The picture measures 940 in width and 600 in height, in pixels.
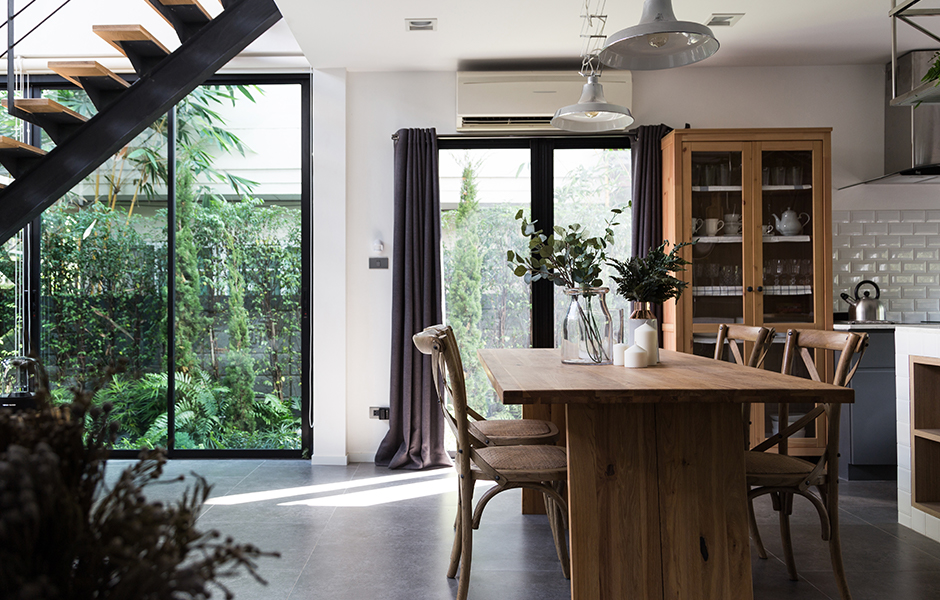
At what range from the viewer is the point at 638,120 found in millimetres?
4465

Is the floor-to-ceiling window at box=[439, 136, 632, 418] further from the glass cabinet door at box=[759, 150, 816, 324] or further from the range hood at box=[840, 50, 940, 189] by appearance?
the range hood at box=[840, 50, 940, 189]

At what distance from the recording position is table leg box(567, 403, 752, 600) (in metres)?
1.92

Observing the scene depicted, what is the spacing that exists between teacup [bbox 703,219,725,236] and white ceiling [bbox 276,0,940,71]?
111cm

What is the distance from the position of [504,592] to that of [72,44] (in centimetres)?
450

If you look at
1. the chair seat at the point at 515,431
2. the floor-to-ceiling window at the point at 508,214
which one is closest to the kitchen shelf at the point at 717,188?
the floor-to-ceiling window at the point at 508,214

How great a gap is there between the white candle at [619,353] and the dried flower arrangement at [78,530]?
201 cm

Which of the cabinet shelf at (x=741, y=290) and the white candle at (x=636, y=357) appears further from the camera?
the cabinet shelf at (x=741, y=290)

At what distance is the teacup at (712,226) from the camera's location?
13.6 feet

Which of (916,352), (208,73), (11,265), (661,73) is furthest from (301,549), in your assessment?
(661,73)

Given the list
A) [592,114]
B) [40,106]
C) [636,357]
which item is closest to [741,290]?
[592,114]

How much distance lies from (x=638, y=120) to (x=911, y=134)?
1.72 meters

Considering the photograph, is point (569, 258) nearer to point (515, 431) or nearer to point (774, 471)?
point (515, 431)

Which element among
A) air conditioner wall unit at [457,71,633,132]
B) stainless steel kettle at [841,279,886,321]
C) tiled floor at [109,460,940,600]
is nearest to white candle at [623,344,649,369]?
tiled floor at [109,460,940,600]

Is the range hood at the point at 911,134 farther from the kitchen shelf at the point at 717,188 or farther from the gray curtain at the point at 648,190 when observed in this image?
the gray curtain at the point at 648,190
